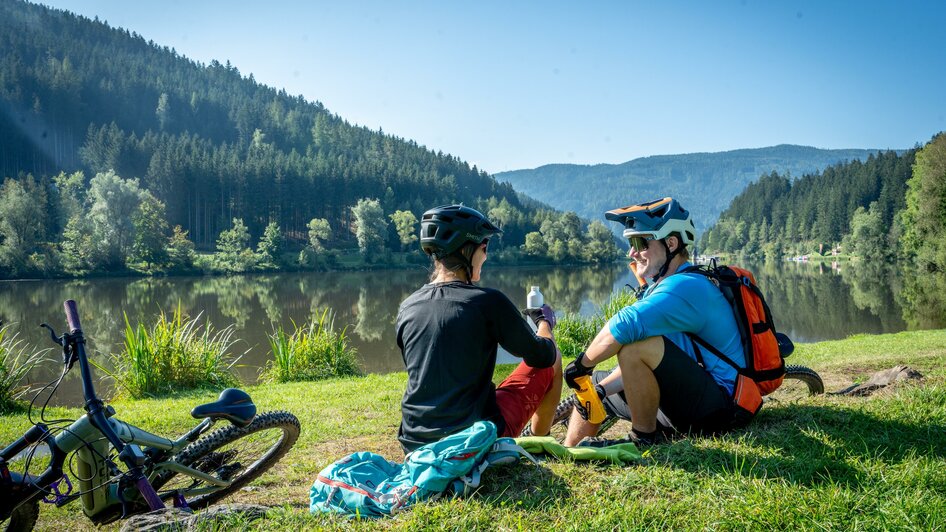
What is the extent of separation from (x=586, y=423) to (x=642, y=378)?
816 mm

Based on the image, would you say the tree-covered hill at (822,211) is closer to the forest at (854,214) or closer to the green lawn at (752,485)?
the forest at (854,214)

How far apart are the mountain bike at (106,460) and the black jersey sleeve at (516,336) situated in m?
1.60

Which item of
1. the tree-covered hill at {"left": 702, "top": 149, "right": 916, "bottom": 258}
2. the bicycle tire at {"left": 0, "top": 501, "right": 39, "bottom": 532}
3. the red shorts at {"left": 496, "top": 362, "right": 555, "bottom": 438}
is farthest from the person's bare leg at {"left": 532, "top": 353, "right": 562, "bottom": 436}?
the tree-covered hill at {"left": 702, "top": 149, "right": 916, "bottom": 258}

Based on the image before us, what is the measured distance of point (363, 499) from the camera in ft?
9.50

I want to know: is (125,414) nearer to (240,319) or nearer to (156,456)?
(156,456)

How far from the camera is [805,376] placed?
588 centimetres

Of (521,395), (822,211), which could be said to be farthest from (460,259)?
(822,211)

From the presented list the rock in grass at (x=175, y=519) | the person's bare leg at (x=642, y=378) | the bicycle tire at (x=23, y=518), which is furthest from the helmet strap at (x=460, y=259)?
the bicycle tire at (x=23, y=518)

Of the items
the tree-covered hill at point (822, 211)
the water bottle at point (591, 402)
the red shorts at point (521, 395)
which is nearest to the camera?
the red shorts at point (521, 395)

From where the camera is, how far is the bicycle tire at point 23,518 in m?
3.18

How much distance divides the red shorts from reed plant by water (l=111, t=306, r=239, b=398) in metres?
7.95

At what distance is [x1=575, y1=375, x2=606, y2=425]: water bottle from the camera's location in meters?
4.14

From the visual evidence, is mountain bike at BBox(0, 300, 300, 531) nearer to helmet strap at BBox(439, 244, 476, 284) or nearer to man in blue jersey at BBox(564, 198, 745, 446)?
helmet strap at BBox(439, 244, 476, 284)

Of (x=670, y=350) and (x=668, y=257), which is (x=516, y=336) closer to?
(x=670, y=350)
